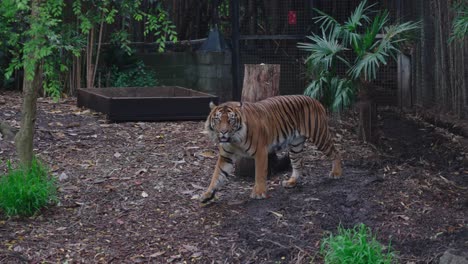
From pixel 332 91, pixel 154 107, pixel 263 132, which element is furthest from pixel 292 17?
pixel 263 132

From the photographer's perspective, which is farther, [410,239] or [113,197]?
[113,197]

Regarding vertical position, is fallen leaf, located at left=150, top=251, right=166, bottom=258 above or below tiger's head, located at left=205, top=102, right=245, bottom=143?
below

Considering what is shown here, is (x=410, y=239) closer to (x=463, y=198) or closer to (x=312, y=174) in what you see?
(x=463, y=198)

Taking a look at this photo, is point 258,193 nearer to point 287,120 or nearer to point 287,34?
point 287,120

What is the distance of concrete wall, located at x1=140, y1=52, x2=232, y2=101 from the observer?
12781 mm

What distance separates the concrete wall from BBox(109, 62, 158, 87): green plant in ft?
0.82

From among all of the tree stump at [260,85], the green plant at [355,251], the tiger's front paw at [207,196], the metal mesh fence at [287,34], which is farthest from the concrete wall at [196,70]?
the green plant at [355,251]

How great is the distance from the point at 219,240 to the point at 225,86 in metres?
6.81

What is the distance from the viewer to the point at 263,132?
714 centimetres

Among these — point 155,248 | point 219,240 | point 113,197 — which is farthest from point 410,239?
point 113,197

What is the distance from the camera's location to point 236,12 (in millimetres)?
12438

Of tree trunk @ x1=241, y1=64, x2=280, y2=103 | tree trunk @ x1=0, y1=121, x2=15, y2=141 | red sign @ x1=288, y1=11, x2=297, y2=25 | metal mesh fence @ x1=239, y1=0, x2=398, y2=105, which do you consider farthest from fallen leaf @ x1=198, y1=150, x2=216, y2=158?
red sign @ x1=288, y1=11, x2=297, y2=25

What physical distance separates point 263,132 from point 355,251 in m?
2.08

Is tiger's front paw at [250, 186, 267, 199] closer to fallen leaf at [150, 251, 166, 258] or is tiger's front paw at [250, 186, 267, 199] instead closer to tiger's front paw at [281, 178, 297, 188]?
tiger's front paw at [281, 178, 297, 188]
